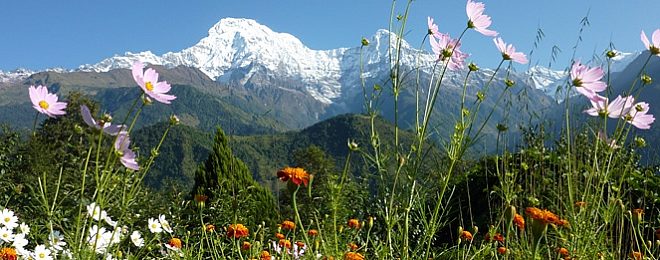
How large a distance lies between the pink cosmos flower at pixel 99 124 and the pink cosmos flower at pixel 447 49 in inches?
29.6

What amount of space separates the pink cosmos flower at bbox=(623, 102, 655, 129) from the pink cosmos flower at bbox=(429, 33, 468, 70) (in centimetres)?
38

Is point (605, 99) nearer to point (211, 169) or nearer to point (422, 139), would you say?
point (422, 139)

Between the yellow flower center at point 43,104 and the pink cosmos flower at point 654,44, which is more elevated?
the pink cosmos flower at point 654,44

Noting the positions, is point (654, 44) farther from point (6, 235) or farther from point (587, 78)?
point (6, 235)

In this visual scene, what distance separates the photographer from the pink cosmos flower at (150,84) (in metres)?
0.93

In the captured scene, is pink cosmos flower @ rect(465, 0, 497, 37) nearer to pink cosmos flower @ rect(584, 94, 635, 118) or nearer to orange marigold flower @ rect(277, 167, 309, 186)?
pink cosmos flower @ rect(584, 94, 635, 118)

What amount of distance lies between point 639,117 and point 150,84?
0.98m

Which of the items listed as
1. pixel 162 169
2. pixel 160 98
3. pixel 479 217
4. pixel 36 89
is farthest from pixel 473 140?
pixel 162 169

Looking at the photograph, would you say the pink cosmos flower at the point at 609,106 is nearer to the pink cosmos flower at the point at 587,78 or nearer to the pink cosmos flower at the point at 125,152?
the pink cosmos flower at the point at 587,78

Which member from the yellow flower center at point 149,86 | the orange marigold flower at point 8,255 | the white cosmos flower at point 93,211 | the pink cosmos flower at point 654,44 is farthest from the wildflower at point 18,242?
the pink cosmos flower at point 654,44

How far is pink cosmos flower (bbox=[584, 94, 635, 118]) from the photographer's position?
1197mm

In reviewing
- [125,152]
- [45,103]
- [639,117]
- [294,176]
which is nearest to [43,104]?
[45,103]

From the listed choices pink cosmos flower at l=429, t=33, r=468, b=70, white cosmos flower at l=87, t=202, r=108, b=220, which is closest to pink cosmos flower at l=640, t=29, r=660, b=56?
pink cosmos flower at l=429, t=33, r=468, b=70

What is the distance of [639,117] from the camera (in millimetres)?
1281
